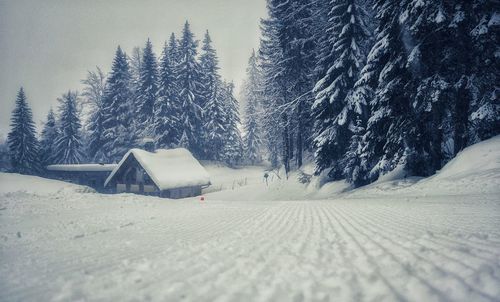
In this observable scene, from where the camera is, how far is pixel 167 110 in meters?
40.3

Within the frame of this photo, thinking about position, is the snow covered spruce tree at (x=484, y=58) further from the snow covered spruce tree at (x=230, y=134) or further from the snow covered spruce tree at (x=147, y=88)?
the snow covered spruce tree at (x=147, y=88)

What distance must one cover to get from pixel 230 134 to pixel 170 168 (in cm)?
1970

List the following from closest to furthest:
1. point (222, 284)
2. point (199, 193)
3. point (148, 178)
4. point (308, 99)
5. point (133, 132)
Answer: point (222, 284)
point (308, 99)
point (148, 178)
point (199, 193)
point (133, 132)

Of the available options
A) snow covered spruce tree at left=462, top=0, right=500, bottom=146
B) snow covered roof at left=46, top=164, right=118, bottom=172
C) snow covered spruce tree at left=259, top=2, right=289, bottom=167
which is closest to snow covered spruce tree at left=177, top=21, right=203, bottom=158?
snow covered roof at left=46, top=164, right=118, bottom=172

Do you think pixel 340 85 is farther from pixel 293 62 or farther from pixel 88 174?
pixel 88 174

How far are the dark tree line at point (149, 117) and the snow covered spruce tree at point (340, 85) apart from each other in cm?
2779

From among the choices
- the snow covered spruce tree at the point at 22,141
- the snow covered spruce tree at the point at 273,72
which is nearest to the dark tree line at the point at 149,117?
the snow covered spruce tree at the point at 22,141

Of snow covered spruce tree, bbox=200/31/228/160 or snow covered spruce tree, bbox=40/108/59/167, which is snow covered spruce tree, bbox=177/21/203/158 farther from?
snow covered spruce tree, bbox=40/108/59/167

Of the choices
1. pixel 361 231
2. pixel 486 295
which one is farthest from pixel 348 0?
pixel 486 295

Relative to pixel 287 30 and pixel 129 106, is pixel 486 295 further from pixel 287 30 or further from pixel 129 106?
pixel 129 106

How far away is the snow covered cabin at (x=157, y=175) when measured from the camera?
26.8m

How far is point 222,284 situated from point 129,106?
1771 inches

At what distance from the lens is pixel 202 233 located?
14.5ft

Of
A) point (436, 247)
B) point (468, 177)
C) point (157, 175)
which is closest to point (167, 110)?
point (157, 175)
